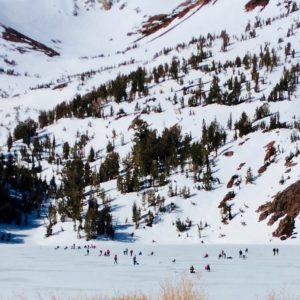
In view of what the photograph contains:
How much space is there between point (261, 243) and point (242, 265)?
81.2 ft

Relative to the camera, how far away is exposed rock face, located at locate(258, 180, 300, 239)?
58.9 metres

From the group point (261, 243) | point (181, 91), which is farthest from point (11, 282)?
point (181, 91)

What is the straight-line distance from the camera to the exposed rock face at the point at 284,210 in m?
58.9

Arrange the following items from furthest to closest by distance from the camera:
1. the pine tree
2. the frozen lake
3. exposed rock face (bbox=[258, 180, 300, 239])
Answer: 1. the pine tree
2. exposed rock face (bbox=[258, 180, 300, 239])
3. the frozen lake

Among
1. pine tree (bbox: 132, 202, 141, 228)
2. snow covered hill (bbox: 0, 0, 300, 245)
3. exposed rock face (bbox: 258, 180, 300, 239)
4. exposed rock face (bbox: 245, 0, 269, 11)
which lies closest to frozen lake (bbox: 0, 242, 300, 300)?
exposed rock face (bbox: 258, 180, 300, 239)

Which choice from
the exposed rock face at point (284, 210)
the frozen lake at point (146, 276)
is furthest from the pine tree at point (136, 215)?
the frozen lake at point (146, 276)

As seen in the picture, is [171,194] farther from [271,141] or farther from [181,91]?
[181,91]

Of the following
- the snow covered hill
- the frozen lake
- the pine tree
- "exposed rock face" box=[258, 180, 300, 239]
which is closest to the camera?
the frozen lake

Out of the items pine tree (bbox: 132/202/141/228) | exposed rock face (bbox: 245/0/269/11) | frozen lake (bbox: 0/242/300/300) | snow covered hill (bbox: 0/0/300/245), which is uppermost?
exposed rock face (bbox: 245/0/269/11)

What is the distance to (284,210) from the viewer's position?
62562 millimetres

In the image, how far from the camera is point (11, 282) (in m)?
26.9

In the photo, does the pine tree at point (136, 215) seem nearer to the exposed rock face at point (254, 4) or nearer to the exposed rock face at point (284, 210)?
the exposed rock face at point (284, 210)

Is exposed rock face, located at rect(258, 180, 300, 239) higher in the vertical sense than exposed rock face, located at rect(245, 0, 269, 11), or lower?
lower

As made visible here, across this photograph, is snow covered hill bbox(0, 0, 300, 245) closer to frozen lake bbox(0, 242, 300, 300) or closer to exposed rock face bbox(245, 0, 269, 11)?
exposed rock face bbox(245, 0, 269, 11)
